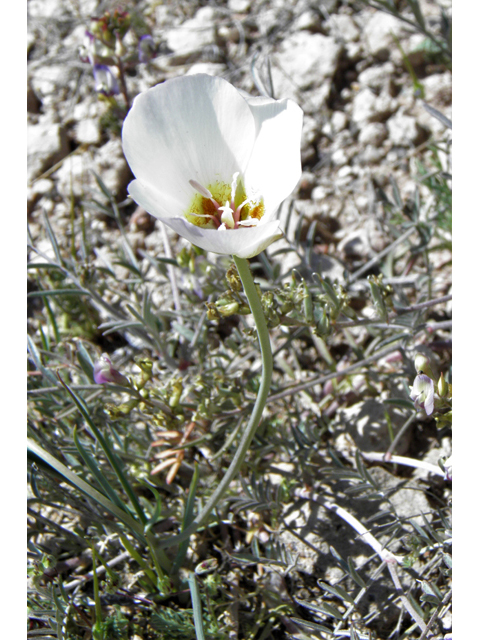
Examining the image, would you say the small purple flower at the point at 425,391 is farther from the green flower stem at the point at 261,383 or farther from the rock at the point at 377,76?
the rock at the point at 377,76

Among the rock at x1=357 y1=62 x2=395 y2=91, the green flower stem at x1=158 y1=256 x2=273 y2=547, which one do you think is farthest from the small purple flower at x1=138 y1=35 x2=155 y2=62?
the green flower stem at x1=158 y1=256 x2=273 y2=547

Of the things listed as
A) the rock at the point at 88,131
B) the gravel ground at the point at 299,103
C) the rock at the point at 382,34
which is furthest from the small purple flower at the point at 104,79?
the rock at the point at 382,34

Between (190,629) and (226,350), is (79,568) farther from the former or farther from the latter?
(226,350)

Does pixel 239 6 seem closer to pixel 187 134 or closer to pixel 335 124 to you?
pixel 335 124

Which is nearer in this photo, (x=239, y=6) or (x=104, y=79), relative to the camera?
(x=104, y=79)

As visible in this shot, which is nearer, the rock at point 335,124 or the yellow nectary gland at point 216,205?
the yellow nectary gland at point 216,205

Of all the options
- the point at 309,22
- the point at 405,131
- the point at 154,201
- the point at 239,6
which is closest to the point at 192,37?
the point at 239,6
